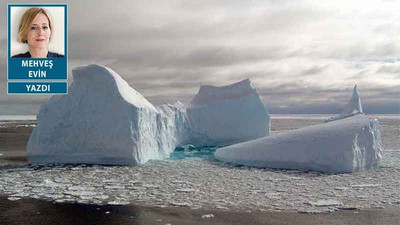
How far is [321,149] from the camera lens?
1197 centimetres

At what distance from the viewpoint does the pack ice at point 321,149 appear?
11602mm

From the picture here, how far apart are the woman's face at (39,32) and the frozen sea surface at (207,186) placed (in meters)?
3.61

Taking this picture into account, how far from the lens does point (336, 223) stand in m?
6.25

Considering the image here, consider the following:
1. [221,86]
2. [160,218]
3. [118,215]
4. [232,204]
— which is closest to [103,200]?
[118,215]

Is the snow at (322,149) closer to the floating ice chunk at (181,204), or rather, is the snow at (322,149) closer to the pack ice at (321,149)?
the pack ice at (321,149)

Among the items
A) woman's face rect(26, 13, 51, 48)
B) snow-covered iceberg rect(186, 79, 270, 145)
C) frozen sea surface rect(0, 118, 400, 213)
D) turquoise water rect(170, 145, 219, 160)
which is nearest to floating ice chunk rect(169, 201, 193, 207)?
frozen sea surface rect(0, 118, 400, 213)

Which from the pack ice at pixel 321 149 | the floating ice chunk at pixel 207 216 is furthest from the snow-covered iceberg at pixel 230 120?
the floating ice chunk at pixel 207 216

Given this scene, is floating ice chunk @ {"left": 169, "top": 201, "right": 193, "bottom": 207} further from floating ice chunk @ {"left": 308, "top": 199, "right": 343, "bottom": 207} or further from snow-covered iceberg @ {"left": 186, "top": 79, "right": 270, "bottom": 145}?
snow-covered iceberg @ {"left": 186, "top": 79, "right": 270, "bottom": 145}

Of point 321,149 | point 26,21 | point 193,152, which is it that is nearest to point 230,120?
point 193,152

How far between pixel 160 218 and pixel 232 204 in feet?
5.13

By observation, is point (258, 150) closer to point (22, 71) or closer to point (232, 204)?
point (232, 204)

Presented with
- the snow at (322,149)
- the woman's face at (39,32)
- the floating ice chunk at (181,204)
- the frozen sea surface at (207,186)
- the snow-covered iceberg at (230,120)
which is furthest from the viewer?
the snow-covered iceberg at (230,120)

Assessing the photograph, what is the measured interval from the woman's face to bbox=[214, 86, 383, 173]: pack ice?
22.4 feet

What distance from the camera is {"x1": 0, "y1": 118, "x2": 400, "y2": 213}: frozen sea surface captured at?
761 centimetres
